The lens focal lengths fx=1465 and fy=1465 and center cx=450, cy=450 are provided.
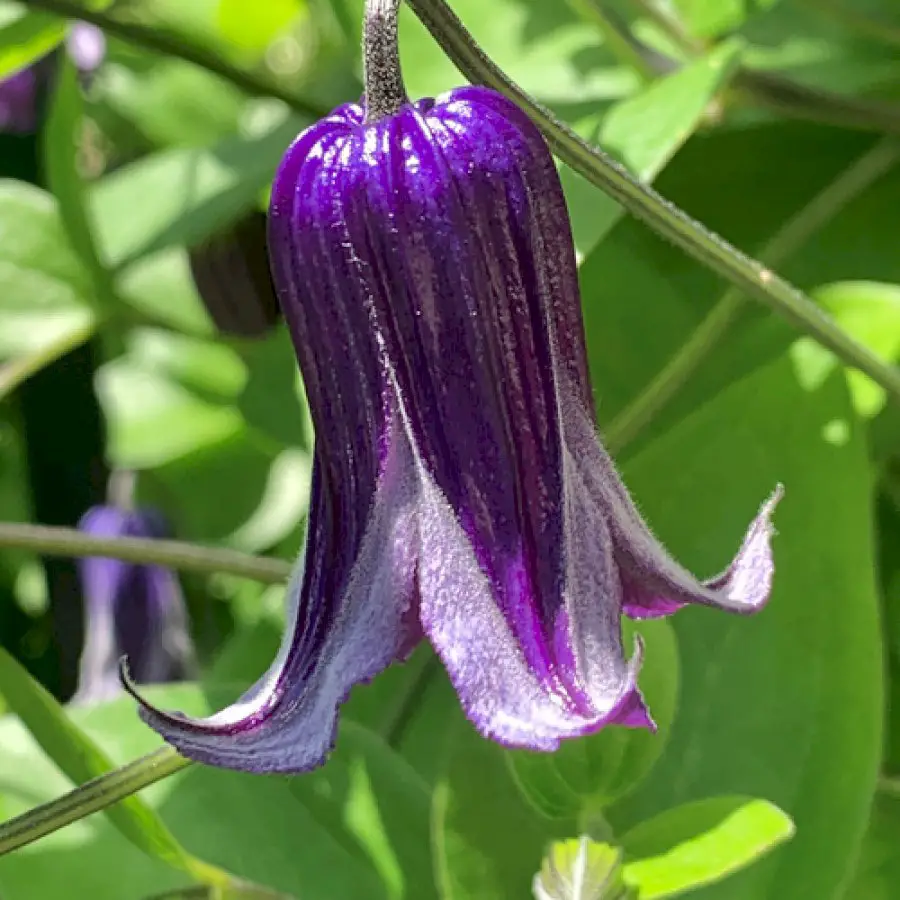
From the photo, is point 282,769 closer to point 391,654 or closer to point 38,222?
point 391,654

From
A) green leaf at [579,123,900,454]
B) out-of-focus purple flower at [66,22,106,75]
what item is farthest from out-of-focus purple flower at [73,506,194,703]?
green leaf at [579,123,900,454]

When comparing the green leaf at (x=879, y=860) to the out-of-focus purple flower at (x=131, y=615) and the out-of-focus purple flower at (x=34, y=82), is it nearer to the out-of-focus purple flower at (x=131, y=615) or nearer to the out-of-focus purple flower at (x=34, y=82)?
the out-of-focus purple flower at (x=131, y=615)

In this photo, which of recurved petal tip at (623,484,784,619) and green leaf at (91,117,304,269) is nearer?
recurved petal tip at (623,484,784,619)

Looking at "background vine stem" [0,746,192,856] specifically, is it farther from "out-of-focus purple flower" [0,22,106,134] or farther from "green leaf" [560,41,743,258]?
"out-of-focus purple flower" [0,22,106,134]

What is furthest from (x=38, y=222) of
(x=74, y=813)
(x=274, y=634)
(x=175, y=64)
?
(x=74, y=813)

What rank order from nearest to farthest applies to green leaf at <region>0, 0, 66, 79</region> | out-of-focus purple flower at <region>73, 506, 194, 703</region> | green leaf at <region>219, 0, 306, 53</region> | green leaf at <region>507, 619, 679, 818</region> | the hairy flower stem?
the hairy flower stem, green leaf at <region>507, 619, 679, 818</region>, green leaf at <region>0, 0, 66, 79</region>, out-of-focus purple flower at <region>73, 506, 194, 703</region>, green leaf at <region>219, 0, 306, 53</region>

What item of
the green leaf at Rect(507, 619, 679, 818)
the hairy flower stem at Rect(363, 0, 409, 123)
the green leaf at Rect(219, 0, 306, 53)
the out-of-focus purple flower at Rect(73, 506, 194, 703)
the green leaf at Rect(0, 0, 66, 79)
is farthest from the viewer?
the green leaf at Rect(219, 0, 306, 53)

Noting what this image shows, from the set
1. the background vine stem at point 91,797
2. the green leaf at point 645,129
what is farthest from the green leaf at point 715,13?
the background vine stem at point 91,797
